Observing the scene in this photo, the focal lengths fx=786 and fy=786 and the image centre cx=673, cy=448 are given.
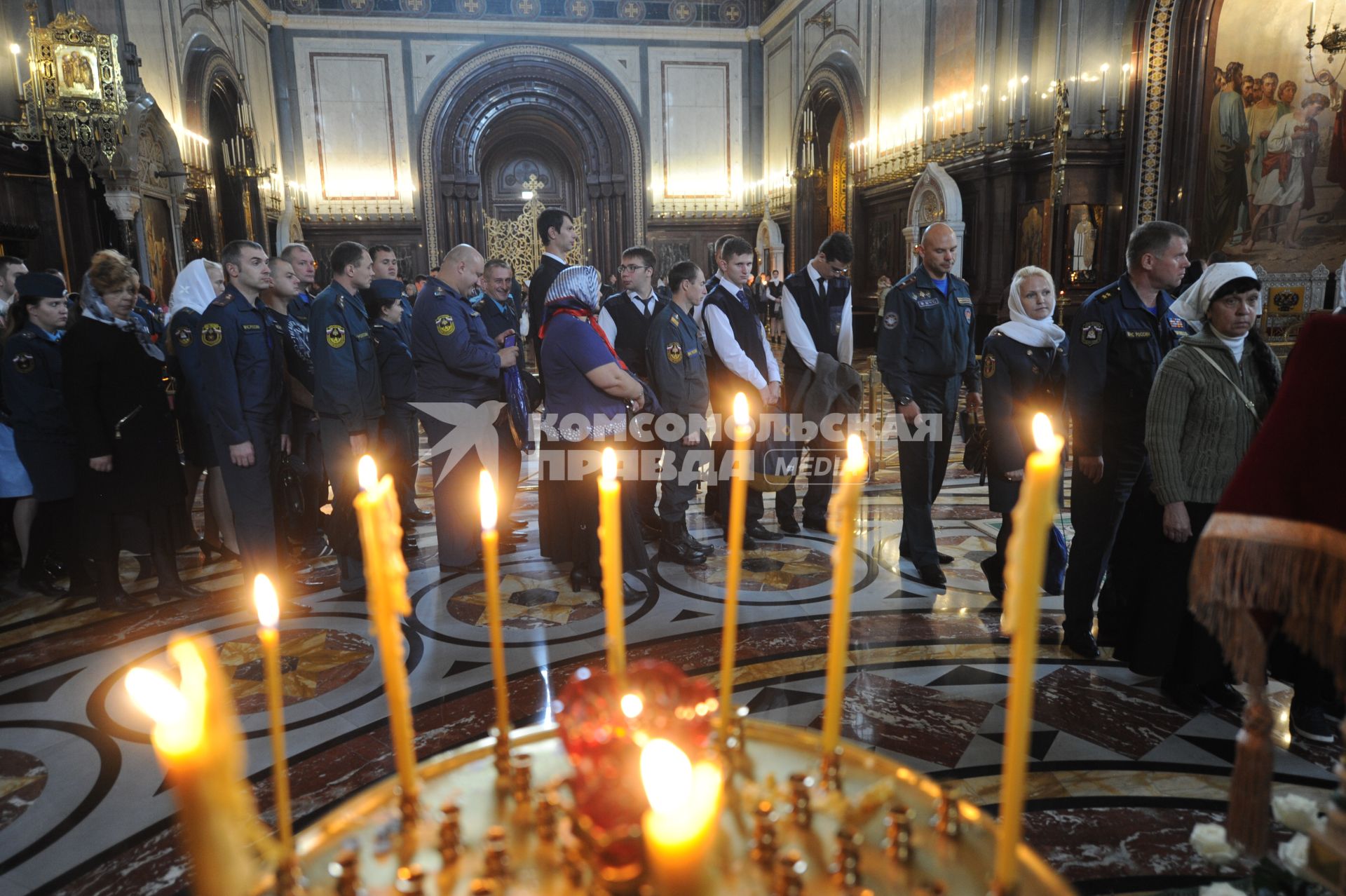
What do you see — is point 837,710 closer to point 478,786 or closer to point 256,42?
point 478,786

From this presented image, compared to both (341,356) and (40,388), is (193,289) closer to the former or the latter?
(40,388)

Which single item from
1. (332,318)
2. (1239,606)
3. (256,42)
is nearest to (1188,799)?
(1239,606)

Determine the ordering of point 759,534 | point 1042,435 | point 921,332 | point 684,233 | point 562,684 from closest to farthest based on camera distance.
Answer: point 1042,435
point 562,684
point 921,332
point 759,534
point 684,233

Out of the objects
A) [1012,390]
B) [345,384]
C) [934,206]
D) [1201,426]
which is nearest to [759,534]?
[1012,390]

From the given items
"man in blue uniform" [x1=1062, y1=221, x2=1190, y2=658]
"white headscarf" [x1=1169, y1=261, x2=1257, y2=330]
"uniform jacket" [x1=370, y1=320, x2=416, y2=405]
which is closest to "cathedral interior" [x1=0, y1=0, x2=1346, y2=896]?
"man in blue uniform" [x1=1062, y1=221, x2=1190, y2=658]

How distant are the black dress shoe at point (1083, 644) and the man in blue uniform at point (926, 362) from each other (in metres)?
0.79

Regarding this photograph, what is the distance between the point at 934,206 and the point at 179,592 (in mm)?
10086

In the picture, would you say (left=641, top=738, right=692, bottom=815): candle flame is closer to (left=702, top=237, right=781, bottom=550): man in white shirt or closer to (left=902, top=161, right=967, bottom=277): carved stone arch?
(left=702, top=237, right=781, bottom=550): man in white shirt

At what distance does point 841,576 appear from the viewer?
2.75 feet

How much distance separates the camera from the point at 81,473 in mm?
3773

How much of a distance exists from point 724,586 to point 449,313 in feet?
6.39

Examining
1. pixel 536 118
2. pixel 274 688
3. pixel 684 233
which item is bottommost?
pixel 274 688

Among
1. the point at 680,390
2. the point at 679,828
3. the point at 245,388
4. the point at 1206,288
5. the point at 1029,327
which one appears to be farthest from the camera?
the point at 680,390

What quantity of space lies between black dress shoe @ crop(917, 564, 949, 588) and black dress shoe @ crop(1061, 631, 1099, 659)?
2.55 ft
